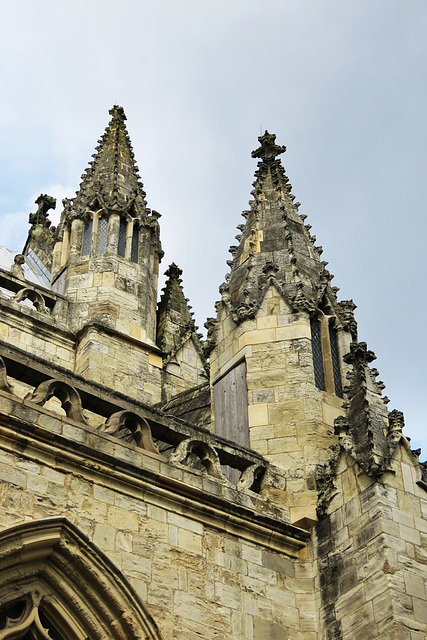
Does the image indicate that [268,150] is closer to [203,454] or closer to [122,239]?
[122,239]

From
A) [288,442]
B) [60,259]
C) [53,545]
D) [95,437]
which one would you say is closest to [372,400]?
[288,442]

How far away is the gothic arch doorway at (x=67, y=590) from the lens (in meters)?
8.71

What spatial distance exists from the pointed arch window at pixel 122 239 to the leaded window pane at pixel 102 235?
212 mm

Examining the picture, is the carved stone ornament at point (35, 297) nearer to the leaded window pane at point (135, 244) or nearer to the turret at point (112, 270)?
the turret at point (112, 270)

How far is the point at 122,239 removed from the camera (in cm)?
1706

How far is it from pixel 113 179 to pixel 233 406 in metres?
6.66

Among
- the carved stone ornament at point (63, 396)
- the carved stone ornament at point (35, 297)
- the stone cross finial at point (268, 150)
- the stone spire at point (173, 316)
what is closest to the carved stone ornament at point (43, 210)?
the stone spire at point (173, 316)

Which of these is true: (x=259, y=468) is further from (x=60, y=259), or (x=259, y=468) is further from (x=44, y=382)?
(x=60, y=259)

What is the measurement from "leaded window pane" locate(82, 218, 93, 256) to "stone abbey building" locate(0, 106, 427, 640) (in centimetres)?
259

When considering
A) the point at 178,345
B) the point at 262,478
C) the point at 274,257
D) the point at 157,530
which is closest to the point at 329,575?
the point at 262,478

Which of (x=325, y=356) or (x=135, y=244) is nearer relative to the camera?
(x=325, y=356)

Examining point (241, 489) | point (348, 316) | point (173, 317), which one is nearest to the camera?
point (241, 489)

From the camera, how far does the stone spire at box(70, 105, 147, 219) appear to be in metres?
17.3

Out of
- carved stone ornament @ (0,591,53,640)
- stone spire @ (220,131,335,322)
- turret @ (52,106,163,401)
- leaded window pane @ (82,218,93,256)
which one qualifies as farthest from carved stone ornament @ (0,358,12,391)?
leaded window pane @ (82,218,93,256)
